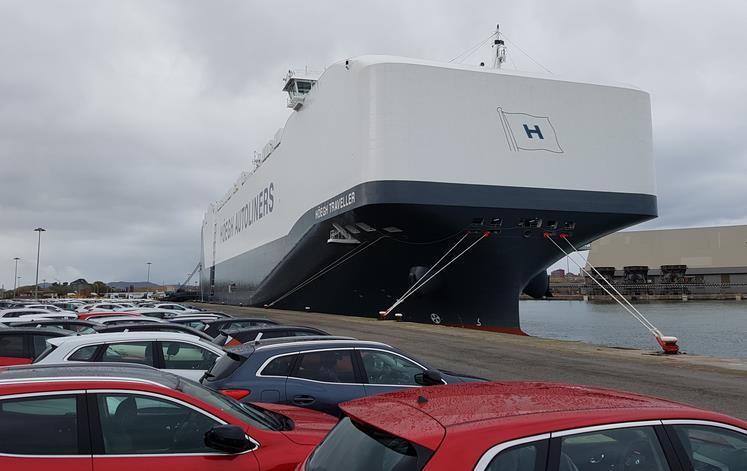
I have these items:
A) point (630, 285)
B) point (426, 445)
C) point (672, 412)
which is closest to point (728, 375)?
point (672, 412)

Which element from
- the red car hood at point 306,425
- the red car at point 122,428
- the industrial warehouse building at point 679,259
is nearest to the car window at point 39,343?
the red car hood at point 306,425

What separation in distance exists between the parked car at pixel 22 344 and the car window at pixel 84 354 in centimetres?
230

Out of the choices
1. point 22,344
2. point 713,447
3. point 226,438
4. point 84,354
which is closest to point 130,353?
point 84,354

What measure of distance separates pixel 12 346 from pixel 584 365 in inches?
420

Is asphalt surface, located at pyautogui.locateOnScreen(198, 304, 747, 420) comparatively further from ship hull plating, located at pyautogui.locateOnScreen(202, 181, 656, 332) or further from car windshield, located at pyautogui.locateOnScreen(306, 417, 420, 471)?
car windshield, located at pyautogui.locateOnScreen(306, 417, 420, 471)

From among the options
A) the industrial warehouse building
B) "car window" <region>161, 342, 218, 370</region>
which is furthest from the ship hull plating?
the industrial warehouse building

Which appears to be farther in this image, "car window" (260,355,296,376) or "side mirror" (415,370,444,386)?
"car window" (260,355,296,376)

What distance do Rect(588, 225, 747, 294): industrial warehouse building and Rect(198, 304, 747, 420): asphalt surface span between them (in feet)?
310

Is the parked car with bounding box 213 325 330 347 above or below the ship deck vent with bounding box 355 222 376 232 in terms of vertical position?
below

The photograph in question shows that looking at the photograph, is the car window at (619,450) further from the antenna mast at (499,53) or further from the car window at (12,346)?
the antenna mast at (499,53)

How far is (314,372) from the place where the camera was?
253 inches

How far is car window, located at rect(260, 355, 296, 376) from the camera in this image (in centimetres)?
626

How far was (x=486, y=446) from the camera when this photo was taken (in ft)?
8.04

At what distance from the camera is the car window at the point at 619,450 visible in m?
2.60
